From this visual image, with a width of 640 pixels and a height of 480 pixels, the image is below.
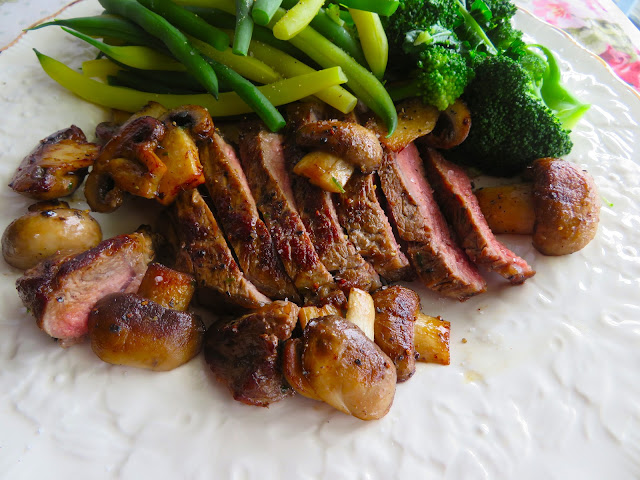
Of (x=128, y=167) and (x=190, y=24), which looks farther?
(x=190, y=24)

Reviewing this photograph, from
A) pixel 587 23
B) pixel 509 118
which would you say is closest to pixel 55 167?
pixel 509 118

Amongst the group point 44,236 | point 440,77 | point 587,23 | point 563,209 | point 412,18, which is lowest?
point 44,236

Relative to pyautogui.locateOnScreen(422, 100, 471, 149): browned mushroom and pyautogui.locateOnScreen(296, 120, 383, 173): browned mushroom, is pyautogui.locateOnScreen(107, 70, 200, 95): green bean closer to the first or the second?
pyautogui.locateOnScreen(296, 120, 383, 173): browned mushroom

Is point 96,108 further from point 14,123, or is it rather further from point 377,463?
point 377,463

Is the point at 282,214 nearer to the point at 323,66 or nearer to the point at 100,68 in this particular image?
the point at 323,66

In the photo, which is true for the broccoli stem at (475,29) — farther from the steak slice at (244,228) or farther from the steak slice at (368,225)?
the steak slice at (244,228)

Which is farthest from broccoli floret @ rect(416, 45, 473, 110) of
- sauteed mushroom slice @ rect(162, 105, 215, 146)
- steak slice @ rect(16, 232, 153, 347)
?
steak slice @ rect(16, 232, 153, 347)
